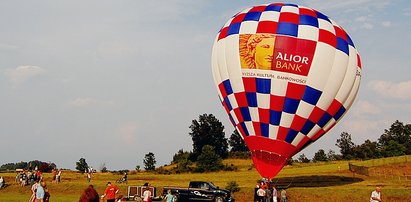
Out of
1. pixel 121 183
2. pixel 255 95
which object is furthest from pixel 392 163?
pixel 255 95

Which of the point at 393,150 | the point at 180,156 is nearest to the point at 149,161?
the point at 180,156

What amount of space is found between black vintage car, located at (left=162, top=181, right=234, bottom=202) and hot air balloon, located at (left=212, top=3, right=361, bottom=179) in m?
4.94

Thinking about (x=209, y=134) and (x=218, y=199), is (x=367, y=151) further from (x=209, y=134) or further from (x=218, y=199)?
(x=218, y=199)

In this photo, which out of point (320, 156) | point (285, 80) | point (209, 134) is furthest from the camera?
point (320, 156)

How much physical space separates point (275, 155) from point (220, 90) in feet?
22.5

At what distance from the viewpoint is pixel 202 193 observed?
40.3 meters

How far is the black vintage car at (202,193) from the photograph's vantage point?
40.0m

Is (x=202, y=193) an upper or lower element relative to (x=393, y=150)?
lower

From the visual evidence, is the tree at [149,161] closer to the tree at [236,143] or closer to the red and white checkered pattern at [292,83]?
the tree at [236,143]

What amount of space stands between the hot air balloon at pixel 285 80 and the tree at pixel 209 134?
74.6m

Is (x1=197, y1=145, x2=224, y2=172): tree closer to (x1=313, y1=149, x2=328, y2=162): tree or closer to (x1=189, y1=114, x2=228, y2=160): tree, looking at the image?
(x1=189, y1=114, x2=228, y2=160): tree

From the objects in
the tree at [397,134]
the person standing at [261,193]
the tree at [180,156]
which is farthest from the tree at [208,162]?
the tree at [397,134]

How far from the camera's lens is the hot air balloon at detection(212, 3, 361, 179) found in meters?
35.5

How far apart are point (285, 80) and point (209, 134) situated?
80.6 meters
